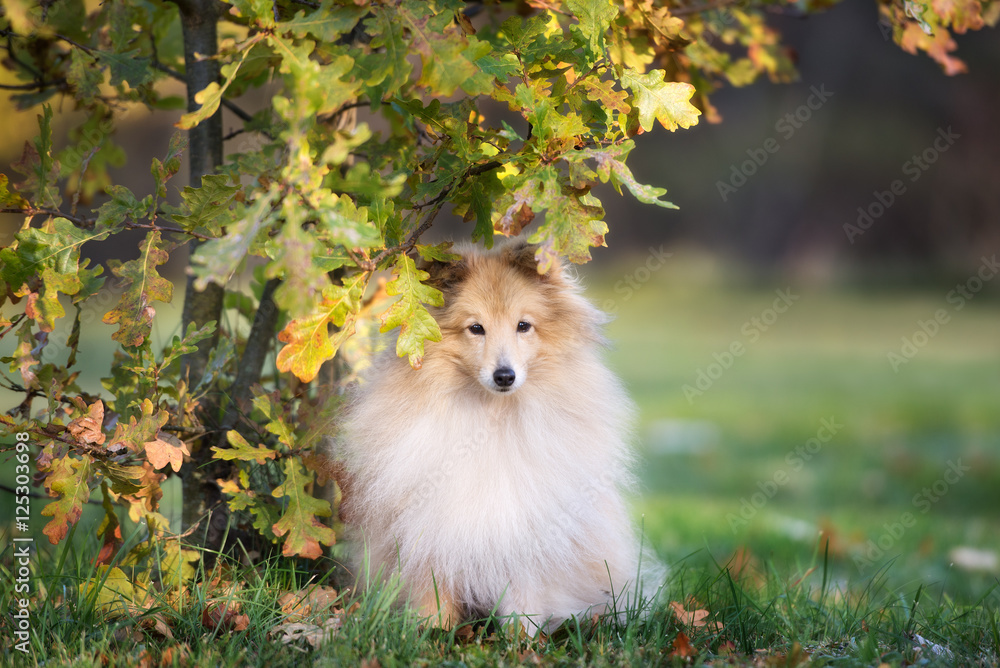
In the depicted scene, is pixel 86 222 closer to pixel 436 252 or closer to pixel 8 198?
pixel 8 198

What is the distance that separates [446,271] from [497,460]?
2.18 feet

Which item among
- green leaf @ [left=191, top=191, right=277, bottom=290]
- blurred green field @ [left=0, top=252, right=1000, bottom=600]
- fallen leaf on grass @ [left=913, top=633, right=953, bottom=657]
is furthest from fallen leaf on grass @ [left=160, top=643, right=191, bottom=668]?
fallen leaf on grass @ [left=913, top=633, right=953, bottom=657]

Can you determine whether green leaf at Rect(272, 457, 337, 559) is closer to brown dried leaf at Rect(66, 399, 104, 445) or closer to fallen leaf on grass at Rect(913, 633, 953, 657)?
brown dried leaf at Rect(66, 399, 104, 445)

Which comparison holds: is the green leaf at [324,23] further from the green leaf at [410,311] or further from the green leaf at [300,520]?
the green leaf at [300,520]

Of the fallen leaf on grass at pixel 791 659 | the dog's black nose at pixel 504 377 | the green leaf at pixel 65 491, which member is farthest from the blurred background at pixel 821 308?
the green leaf at pixel 65 491

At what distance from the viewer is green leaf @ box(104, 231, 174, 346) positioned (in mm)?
2398

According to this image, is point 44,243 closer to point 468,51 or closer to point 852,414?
point 468,51

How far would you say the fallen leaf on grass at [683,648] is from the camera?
237 centimetres

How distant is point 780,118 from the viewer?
14898mm

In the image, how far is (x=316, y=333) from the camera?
229 centimetres

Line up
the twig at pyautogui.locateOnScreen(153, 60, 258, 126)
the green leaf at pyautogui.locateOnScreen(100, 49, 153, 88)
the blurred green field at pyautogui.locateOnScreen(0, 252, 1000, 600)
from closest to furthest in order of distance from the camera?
1. the green leaf at pyautogui.locateOnScreen(100, 49, 153, 88)
2. the twig at pyautogui.locateOnScreen(153, 60, 258, 126)
3. the blurred green field at pyautogui.locateOnScreen(0, 252, 1000, 600)

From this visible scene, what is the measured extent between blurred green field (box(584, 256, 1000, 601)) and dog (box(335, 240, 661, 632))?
1.18 ft

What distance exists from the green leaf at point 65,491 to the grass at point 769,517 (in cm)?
24

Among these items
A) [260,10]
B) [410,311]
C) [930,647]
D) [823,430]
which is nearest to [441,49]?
[260,10]
